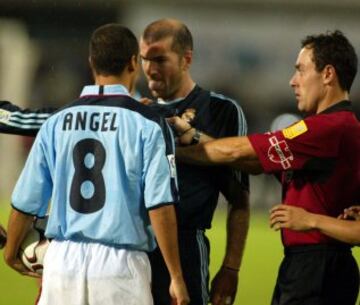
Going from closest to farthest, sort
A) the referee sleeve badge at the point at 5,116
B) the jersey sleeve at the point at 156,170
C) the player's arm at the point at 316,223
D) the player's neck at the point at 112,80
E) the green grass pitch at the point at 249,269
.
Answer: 1. the jersey sleeve at the point at 156,170
2. the player's neck at the point at 112,80
3. the player's arm at the point at 316,223
4. the referee sleeve badge at the point at 5,116
5. the green grass pitch at the point at 249,269

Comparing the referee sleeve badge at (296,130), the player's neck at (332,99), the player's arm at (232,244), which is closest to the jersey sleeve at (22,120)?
the player's arm at (232,244)

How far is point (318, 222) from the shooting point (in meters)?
4.04

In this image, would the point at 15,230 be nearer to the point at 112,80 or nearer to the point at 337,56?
the point at 112,80

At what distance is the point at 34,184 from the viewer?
3.93 meters

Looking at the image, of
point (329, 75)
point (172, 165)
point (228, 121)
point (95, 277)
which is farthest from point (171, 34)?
point (95, 277)

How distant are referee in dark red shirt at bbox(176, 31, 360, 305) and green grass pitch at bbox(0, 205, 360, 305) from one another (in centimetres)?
334

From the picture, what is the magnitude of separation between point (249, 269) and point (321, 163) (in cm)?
496

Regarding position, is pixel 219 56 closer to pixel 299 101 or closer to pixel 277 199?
pixel 277 199

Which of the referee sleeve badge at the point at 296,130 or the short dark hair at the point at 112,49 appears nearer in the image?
the short dark hair at the point at 112,49

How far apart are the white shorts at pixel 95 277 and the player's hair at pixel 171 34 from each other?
105cm

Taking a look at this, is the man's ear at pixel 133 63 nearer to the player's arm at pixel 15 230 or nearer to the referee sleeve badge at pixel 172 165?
the referee sleeve badge at pixel 172 165

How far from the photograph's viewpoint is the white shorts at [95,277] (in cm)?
378

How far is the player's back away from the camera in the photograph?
3777 millimetres

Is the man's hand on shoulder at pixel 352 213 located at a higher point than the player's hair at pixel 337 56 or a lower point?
lower
